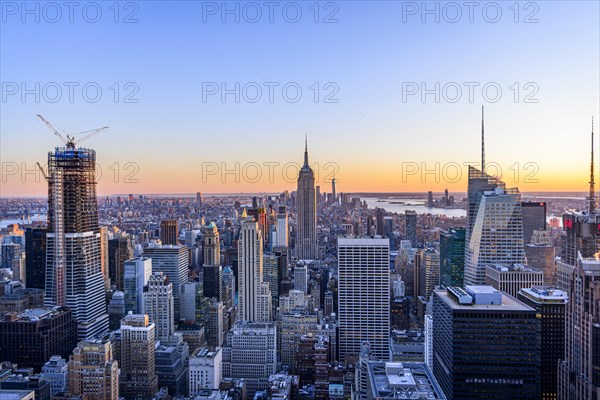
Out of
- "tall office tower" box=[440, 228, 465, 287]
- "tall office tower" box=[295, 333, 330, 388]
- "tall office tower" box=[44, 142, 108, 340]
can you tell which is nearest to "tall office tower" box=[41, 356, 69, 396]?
"tall office tower" box=[44, 142, 108, 340]

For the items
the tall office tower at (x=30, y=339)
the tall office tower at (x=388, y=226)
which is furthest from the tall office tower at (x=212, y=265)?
the tall office tower at (x=388, y=226)

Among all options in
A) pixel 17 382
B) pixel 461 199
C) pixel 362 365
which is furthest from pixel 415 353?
pixel 17 382

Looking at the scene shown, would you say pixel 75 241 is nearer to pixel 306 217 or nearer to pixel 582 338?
pixel 582 338

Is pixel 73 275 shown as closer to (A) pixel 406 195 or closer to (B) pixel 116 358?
(B) pixel 116 358

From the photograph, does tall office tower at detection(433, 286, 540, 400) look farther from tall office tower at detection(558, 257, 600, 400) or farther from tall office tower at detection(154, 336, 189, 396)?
tall office tower at detection(154, 336, 189, 396)

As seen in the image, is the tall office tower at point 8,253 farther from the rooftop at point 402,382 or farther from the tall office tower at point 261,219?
the rooftop at point 402,382

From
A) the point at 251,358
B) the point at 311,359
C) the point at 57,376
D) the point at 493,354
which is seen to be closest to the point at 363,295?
the point at 311,359
